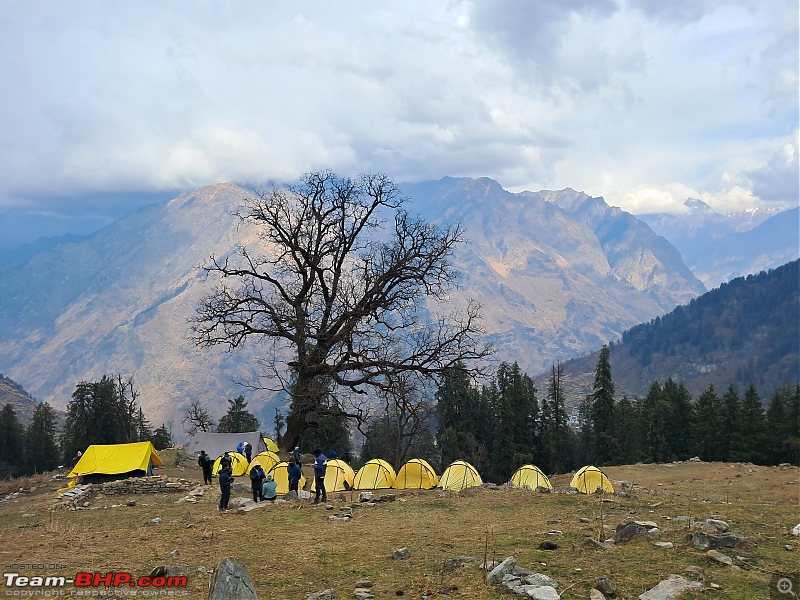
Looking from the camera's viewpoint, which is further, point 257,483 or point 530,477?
point 530,477

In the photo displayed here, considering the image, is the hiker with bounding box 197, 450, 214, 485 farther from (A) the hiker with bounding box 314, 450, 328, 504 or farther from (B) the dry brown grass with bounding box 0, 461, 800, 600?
(A) the hiker with bounding box 314, 450, 328, 504

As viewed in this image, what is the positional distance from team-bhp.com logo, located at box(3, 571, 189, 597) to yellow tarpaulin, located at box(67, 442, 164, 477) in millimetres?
18846

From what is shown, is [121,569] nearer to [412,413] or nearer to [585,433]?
[412,413]

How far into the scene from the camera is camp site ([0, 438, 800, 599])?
10016 mm

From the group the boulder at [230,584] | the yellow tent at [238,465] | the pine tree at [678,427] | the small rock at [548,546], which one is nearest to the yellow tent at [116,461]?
the yellow tent at [238,465]

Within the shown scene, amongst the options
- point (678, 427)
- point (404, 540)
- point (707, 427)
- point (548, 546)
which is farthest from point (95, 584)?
point (678, 427)

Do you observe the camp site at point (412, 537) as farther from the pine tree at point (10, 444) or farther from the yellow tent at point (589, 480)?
the pine tree at point (10, 444)

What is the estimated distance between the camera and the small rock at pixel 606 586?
9.04m

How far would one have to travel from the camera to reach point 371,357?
29766 mm

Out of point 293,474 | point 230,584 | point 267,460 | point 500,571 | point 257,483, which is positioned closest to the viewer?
point 230,584

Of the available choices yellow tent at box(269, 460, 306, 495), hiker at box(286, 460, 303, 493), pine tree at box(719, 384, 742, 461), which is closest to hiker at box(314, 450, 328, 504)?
hiker at box(286, 460, 303, 493)

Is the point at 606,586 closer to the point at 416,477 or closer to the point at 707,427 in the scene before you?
the point at 416,477

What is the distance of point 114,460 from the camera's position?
94.9 ft

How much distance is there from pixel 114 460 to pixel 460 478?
56.8ft
